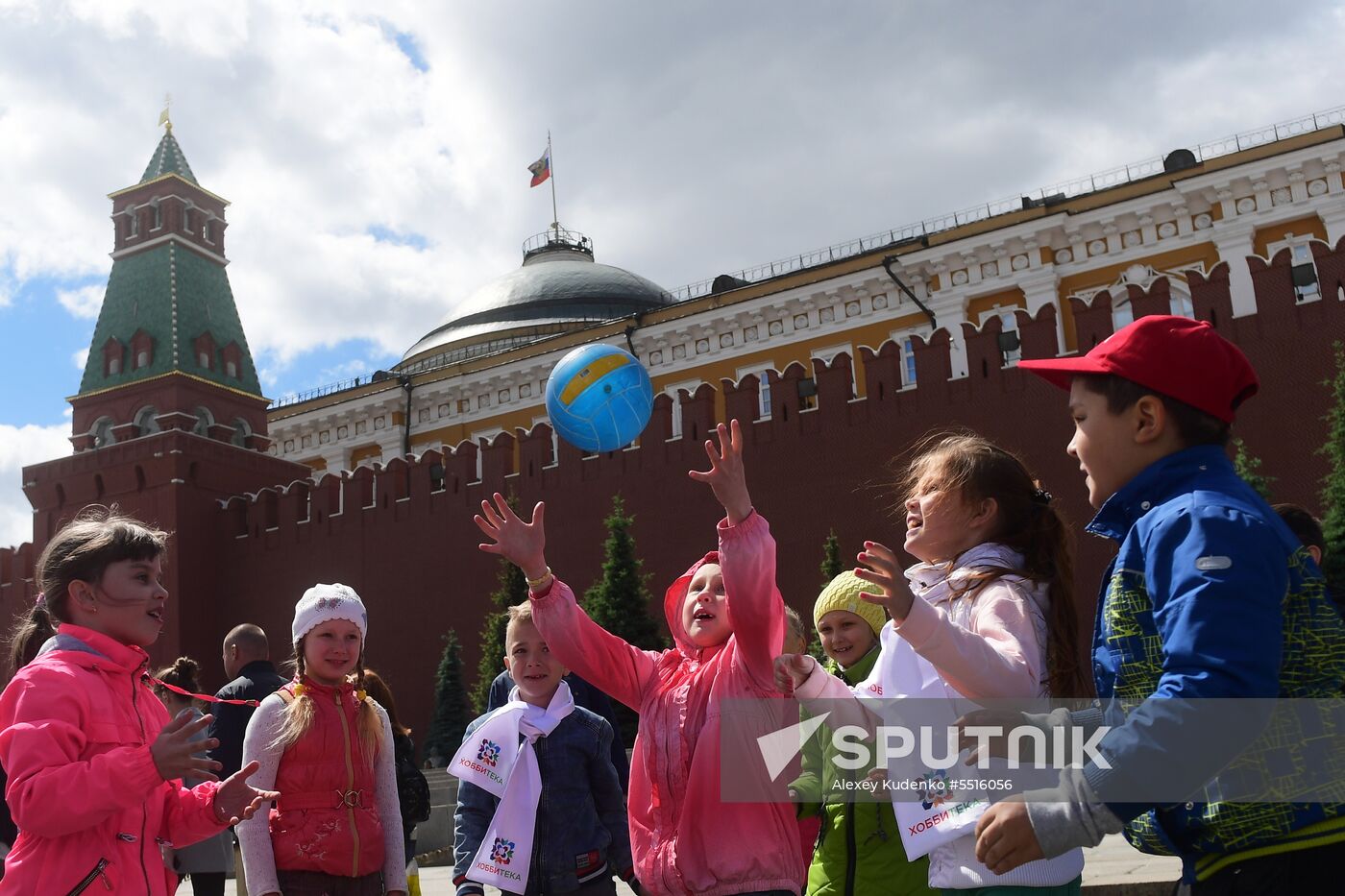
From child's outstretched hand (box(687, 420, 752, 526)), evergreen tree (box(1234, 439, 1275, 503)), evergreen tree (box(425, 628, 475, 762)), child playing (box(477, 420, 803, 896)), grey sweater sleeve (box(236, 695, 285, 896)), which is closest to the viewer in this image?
child's outstretched hand (box(687, 420, 752, 526))

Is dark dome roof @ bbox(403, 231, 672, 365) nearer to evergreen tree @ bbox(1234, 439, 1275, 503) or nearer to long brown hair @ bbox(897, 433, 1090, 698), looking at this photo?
evergreen tree @ bbox(1234, 439, 1275, 503)

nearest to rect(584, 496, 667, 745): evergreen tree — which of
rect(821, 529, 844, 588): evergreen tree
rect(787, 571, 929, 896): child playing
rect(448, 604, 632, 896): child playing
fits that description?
rect(821, 529, 844, 588): evergreen tree

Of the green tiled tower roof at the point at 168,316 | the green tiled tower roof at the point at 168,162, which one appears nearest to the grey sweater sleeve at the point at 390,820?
the green tiled tower roof at the point at 168,316

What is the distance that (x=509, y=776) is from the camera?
12.2 feet

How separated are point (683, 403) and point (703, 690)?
14814 mm

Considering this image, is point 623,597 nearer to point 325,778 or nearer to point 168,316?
point 168,316

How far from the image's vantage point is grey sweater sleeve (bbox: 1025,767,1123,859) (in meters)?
1.77

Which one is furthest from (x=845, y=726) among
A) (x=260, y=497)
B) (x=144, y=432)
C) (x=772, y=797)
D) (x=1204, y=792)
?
(x=144, y=432)

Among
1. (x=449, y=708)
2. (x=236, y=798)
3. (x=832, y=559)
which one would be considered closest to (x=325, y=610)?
(x=236, y=798)

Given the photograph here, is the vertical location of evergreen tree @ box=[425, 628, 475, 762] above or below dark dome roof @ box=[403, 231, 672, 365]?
below

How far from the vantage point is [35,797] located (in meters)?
2.44

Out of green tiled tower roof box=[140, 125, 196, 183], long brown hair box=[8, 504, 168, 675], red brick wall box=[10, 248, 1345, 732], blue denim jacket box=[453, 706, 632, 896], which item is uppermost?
green tiled tower roof box=[140, 125, 196, 183]

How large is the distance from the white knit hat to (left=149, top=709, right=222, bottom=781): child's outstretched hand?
1025 millimetres

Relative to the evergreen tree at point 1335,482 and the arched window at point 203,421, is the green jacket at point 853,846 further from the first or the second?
the arched window at point 203,421
